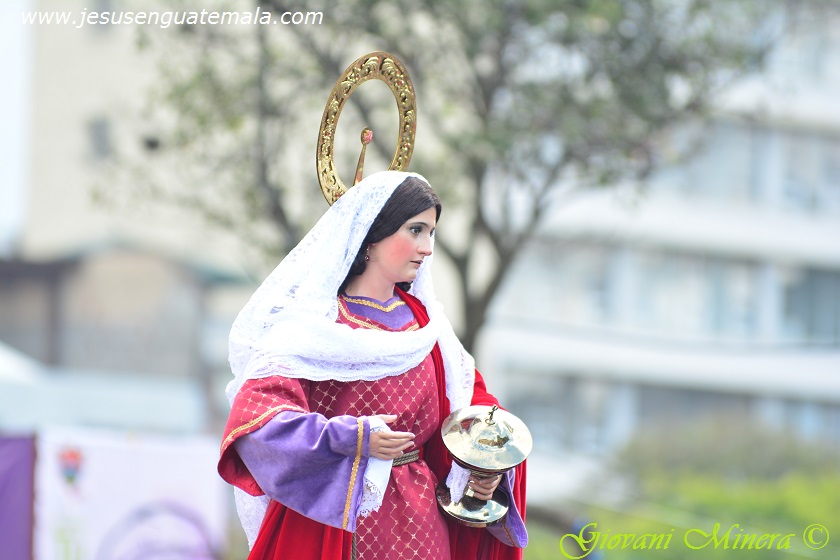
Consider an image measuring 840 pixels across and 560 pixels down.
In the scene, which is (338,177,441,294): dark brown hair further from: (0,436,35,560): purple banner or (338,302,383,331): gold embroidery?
(0,436,35,560): purple banner

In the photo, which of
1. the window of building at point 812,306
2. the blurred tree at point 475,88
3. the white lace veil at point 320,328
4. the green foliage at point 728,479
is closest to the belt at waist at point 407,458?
the white lace veil at point 320,328

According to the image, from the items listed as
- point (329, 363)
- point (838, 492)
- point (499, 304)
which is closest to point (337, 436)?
point (329, 363)

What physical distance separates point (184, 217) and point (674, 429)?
8.86 m

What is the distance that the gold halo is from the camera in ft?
11.8

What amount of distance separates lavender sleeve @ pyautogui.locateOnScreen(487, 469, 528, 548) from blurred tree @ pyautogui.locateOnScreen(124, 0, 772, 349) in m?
5.14

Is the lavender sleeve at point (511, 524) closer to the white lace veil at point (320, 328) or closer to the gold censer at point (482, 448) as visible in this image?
the gold censer at point (482, 448)

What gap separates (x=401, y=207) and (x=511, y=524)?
97 cm

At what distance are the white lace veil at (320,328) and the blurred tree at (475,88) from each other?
201 inches

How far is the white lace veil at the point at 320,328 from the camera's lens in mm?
3352

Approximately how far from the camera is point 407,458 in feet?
11.5

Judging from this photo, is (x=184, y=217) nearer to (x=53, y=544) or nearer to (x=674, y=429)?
(x=53, y=544)

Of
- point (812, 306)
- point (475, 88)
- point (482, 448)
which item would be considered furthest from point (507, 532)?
point (812, 306)

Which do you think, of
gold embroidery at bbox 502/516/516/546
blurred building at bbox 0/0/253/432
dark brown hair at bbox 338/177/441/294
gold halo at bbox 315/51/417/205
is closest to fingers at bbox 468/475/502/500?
gold embroidery at bbox 502/516/516/546

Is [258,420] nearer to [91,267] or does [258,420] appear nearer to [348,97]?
[348,97]
